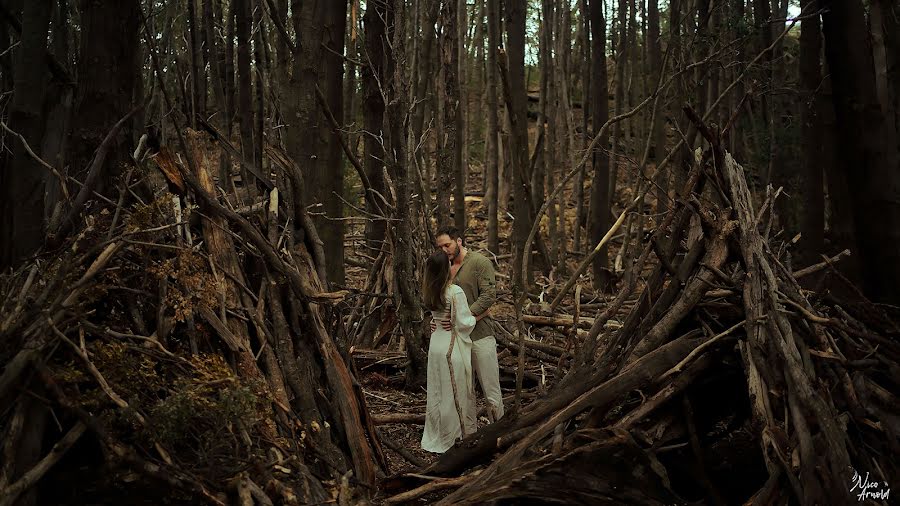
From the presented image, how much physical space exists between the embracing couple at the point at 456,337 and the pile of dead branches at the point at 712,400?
5.22 feet

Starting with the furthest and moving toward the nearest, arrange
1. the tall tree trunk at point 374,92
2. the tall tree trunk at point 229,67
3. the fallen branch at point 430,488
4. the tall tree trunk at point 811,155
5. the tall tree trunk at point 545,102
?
the tall tree trunk at point 545,102 < the tall tree trunk at point 229,67 < the tall tree trunk at point 374,92 < the tall tree trunk at point 811,155 < the fallen branch at point 430,488

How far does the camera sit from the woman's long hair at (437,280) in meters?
6.75

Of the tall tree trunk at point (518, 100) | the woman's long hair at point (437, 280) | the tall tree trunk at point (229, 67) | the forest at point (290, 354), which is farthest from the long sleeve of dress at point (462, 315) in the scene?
the tall tree trunk at point (229, 67)

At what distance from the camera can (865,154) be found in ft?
25.9

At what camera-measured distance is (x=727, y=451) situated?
16.8ft

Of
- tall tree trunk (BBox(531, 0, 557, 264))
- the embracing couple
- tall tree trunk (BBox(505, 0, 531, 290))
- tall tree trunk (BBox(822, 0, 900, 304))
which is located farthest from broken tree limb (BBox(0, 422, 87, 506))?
tall tree trunk (BBox(531, 0, 557, 264))

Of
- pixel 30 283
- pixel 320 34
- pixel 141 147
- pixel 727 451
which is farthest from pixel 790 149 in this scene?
pixel 30 283

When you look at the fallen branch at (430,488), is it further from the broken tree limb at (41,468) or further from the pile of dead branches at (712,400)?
the broken tree limb at (41,468)

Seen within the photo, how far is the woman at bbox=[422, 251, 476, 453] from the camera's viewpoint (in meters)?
6.78

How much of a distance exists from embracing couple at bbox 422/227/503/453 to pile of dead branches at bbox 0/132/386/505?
1.55 meters

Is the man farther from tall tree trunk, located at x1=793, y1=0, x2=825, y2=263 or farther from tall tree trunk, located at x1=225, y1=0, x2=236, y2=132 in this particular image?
tall tree trunk, located at x1=225, y1=0, x2=236, y2=132

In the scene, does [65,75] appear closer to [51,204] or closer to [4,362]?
[51,204]

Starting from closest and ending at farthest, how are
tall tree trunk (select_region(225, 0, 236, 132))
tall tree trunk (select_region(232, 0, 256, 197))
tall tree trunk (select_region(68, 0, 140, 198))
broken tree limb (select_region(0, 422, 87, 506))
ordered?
broken tree limb (select_region(0, 422, 87, 506)), tall tree trunk (select_region(68, 0, 140, 198)), tall tree trunk (select_region(232, 0, 256, 197)), tall tree trunk (select_region(225, 0, 236, 132))

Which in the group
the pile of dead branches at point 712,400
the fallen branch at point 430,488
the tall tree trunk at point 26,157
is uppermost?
the tall tree trunk at point 26,157
